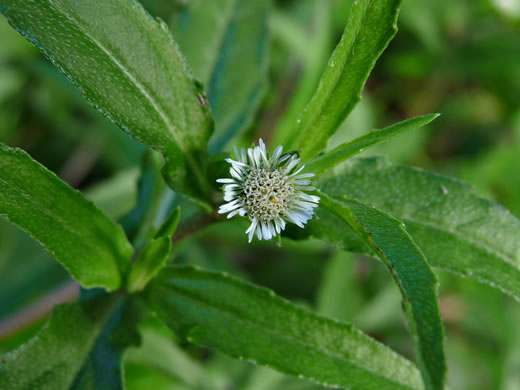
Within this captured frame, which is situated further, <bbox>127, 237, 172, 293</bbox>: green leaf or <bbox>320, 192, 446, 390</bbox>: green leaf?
<bbox>127, 237, 172, 293</bbox>: green leaf

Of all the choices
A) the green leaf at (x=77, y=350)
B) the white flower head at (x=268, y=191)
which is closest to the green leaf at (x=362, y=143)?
the white flower head at (x=268, y=191)

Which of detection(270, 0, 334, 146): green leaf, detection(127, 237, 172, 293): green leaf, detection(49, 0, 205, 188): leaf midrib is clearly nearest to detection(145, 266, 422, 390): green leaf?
detection(127, 237, 172, 293): green leaf

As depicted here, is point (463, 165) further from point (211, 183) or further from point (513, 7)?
point (211, 183)

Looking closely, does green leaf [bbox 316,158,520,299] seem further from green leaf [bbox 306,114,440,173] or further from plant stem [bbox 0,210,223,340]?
plant stem [bbox 0,210,223,340]

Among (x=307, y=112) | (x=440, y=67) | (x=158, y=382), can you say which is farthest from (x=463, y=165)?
(x=307, y=112)

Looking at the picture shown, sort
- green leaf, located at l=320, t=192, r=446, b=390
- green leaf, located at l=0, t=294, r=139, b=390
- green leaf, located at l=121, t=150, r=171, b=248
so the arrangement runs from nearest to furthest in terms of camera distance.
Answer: green leaf, located at l=320, t=192, r=446, b=390 → green leaf, located at l=0, t=294, r=139, b=390 → green leaf, located at l=121, t=150, r=171, b=248

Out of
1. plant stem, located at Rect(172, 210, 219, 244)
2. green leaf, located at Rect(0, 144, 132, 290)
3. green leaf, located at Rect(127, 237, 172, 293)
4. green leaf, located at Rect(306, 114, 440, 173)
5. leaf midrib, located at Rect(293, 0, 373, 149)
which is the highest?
leaf midrib, located at Rect(293, 0, 373, 149)

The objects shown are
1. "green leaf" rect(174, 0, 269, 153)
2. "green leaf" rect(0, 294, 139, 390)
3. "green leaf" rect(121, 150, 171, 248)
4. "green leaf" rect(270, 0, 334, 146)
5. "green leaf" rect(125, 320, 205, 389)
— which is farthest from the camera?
"green leaf" rect(270, 0, 334, 146)

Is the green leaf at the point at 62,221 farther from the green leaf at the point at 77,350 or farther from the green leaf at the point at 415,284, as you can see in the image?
the green leaf at the point at 415,284
